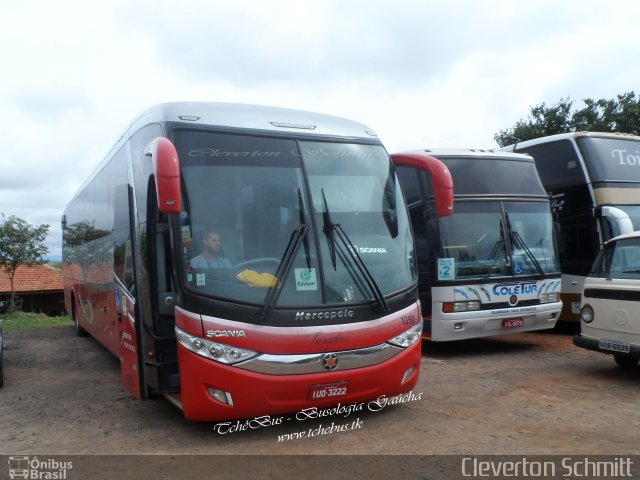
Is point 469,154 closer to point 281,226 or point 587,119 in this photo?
point 281,226

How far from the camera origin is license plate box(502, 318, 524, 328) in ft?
31.3

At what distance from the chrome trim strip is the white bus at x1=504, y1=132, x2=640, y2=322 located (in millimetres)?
7087

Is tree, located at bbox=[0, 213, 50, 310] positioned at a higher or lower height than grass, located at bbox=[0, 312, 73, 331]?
higher

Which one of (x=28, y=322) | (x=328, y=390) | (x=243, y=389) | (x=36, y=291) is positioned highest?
(x=243, y=389)

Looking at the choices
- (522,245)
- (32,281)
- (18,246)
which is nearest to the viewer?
(522,245)

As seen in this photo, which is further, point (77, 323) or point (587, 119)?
point (587, 119)

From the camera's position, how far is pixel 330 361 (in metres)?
5.38

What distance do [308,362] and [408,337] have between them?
1222mm

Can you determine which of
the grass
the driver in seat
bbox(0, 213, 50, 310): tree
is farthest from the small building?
the driver in seat

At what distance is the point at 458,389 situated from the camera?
24.3 feet

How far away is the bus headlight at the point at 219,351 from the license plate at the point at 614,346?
15.9ft

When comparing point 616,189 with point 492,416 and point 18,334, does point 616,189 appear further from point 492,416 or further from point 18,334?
point 18,334

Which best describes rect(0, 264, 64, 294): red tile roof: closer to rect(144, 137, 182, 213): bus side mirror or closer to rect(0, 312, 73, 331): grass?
rect(0, 312, 73, 331): grass
